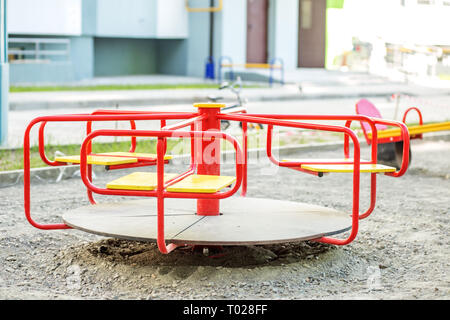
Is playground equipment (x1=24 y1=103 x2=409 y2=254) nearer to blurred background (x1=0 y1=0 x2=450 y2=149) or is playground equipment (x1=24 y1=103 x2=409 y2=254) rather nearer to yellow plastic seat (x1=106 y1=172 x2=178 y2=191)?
yellow plastic seat (x1=106 y1=172 x2=178 y2=191)

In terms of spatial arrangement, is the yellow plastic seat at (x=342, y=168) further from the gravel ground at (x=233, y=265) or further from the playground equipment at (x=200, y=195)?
the gravel ground at (x=233, y=265)

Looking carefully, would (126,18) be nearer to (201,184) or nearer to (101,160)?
(101,160)

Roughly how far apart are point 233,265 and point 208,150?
2.70ft

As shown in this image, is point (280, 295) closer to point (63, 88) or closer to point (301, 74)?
point (63, 88)

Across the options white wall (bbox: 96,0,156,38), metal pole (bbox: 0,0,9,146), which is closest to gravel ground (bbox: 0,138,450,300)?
metal pole (bbox: 0,0,9,146)

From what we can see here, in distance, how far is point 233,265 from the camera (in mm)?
5078

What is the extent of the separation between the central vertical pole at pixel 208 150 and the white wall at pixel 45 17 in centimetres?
1776

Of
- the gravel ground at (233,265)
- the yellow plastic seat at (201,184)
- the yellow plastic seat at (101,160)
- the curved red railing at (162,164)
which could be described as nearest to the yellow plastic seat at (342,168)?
the gravel ground at (233,265)

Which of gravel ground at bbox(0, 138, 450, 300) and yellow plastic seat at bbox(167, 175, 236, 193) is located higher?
yellow plastic seat at bbox(167, 175, 236, 193)

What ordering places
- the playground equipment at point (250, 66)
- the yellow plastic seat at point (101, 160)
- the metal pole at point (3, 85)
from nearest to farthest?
the yellow plastic seat at point (101, 160), the metal pole at point (3, 85), the playground equipment at point (250, 66)

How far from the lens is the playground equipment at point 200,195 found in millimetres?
4656

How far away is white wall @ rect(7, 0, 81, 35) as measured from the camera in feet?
72.6
